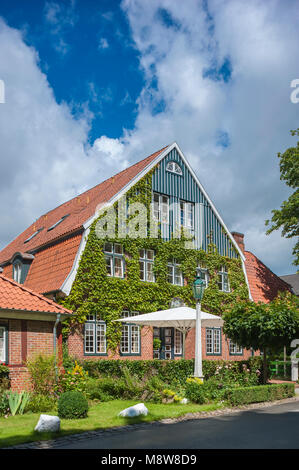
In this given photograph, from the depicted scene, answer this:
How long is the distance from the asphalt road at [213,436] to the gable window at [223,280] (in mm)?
15218

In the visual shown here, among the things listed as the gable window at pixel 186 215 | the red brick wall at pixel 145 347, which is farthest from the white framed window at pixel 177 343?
the gable window at pixel 186 215

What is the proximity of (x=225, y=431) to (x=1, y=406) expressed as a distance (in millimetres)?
6360

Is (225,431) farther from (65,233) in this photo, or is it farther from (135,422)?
(65,233)

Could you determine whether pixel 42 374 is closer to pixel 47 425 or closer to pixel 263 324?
pixel 47 425

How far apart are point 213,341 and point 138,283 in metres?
6.30

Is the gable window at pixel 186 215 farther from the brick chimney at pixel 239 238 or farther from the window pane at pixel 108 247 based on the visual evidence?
the brick chimney at pixel 239 238

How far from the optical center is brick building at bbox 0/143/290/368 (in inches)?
877

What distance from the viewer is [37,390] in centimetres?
1585

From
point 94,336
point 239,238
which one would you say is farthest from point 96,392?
point 239,238

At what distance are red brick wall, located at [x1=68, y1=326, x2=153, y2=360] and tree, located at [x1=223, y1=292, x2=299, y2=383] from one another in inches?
233

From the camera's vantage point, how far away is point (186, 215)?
89.7 ft

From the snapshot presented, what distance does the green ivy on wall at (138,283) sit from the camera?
22.0 meters

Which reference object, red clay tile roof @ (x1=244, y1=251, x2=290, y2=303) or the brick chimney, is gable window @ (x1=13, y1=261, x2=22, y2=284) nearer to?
red clay tile roof @ (x1=244, y1=251, x2=290, y2=303)

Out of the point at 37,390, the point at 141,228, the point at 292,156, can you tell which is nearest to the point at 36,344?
the point at 37,390
